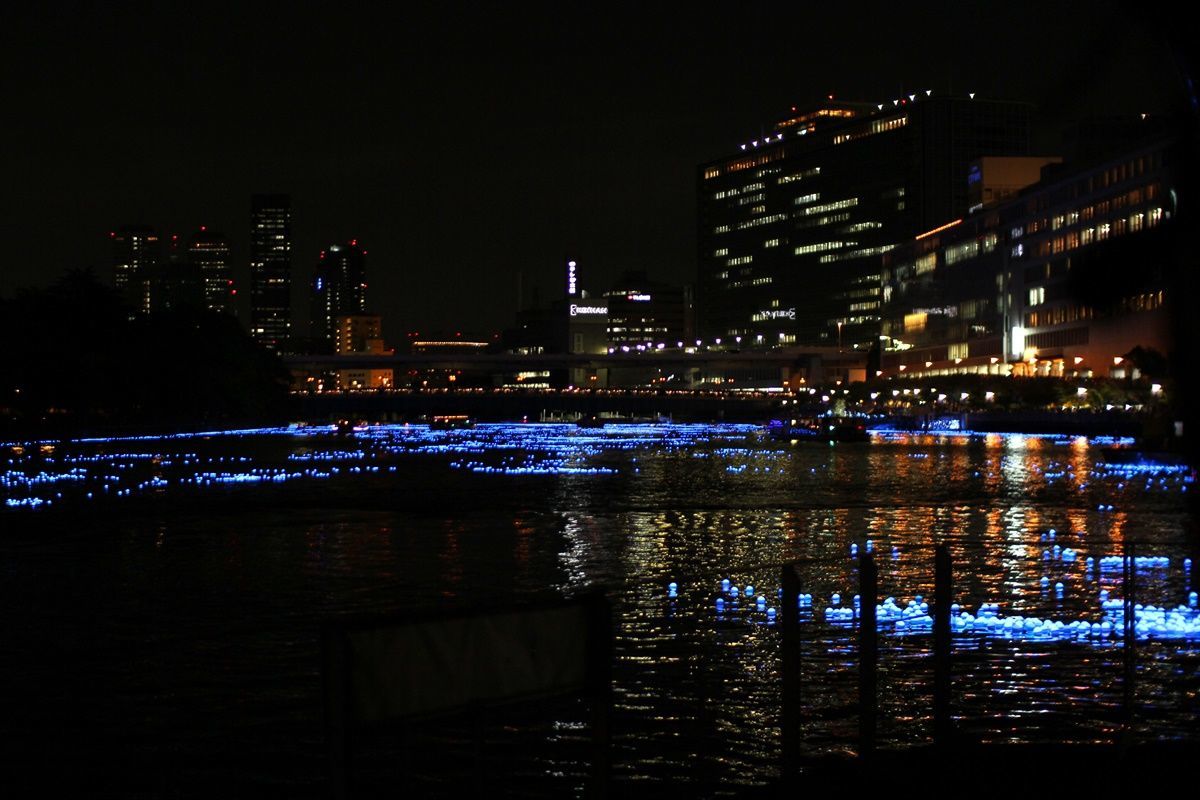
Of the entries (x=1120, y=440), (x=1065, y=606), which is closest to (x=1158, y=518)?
(x=1065, y=606)

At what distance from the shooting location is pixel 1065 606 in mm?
25094

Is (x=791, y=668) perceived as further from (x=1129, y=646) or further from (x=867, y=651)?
(x=1129, y=646)

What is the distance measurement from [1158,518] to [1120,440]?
222 ft

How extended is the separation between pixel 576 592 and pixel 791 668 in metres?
15.6

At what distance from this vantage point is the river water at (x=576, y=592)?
52.8 ft

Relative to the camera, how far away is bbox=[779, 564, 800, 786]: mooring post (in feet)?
42.2

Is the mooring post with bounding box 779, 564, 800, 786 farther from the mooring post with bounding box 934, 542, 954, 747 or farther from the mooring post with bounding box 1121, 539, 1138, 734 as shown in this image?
the mooring post with bounding box 1121, 539, 1138, 734

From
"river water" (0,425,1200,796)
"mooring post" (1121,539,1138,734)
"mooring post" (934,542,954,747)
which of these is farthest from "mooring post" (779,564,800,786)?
"mooring post" (1121,539,1138,734)

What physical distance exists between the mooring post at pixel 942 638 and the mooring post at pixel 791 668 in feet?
5.64

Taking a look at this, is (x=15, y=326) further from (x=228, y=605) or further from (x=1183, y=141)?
(x=1183, y=141)

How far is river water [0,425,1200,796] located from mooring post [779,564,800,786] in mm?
1575

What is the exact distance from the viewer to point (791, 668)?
13.0m

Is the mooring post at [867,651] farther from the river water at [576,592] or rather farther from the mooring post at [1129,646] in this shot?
the mooring post at [1129,646]

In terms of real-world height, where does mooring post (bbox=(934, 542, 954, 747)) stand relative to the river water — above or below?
above
